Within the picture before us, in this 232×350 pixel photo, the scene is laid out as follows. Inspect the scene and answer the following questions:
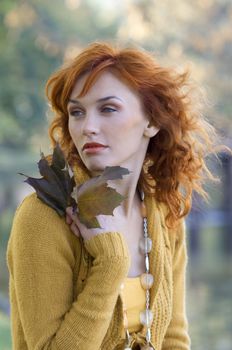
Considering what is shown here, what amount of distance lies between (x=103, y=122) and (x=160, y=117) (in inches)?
8.5

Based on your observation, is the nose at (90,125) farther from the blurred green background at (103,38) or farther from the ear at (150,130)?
the blurred green background at (103,38)

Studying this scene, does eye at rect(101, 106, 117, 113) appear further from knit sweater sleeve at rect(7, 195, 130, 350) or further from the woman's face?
→ knit sweater sleeve at rect(7, 195, 130, 350)

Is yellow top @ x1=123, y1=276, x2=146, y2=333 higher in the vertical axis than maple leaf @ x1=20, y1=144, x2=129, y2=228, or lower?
lower

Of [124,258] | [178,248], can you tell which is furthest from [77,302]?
[178,248]

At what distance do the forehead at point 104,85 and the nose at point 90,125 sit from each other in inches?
2.2

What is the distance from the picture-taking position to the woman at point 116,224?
1.73m

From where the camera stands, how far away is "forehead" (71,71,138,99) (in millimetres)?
1864

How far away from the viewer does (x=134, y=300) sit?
194cm

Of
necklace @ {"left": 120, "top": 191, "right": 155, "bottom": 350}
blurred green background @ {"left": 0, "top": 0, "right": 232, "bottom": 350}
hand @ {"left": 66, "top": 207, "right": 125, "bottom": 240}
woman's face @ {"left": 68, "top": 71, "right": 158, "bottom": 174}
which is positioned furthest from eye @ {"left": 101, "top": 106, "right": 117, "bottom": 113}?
blurred green background @ {"left": 0, "top": 0, "right": 232, "bottom": 350}

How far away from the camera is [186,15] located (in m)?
12.6

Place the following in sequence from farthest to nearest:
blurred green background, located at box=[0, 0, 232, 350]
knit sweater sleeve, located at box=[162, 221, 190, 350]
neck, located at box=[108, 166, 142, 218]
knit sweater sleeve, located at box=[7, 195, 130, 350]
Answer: blurred green background, located at box=[0, 0, 232, 350] < knit sweater sleeve, located at box=[162, 221, 190, 350] < neck, located at box=[108, 166, 142, 218] < knit sweater sleeve, located at box=[7, 195, 130, 350]

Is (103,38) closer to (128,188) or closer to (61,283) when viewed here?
(128,188)

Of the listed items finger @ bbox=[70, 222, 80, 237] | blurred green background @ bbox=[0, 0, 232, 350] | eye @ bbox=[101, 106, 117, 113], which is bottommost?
finger @ bbox=[70, 222, 80, 237]

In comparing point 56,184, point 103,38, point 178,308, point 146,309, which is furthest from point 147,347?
point 103,38
